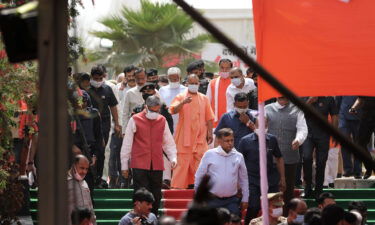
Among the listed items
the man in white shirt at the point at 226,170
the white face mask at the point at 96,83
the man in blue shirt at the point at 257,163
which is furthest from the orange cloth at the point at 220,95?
the man in white shirt at the point at 226,170

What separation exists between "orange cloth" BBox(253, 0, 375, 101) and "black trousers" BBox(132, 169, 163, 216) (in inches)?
177

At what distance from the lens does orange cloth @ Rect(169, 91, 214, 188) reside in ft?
55.8

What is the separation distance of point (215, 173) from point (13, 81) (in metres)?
3.76

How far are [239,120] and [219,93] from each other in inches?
91.0

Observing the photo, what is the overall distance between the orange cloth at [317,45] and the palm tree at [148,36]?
30156 millimetres

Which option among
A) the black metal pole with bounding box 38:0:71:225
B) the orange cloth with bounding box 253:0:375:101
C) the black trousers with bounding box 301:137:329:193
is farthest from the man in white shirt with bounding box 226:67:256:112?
the black metal pole with bounding box 38:0:71:225

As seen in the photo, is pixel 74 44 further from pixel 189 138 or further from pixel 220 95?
pixel 220 95

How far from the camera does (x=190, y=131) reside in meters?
17.1

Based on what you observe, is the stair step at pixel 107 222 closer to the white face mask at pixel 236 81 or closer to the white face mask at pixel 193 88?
the white face mask at pixel 193 88

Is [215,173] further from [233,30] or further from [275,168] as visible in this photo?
[233,30]

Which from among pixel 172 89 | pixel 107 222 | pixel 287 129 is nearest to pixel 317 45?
pixel 287 129

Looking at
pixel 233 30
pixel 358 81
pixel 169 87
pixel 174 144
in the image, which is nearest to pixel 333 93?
pixel 358 81

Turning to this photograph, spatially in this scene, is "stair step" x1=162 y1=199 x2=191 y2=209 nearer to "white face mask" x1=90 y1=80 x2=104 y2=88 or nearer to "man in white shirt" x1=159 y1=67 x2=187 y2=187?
"man in white shirt" x1=159 y1=67 x2=187 y2=187

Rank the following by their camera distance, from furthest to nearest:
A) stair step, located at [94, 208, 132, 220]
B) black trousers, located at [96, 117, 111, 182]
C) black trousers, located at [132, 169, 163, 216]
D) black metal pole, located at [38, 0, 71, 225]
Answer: stair step, located at [94, 208, 132, 220] → black trousers, located at [96, 117, 111, 182] → black trousers, located at [132, 169, 163, 216] → black metal pole, located at [38, 0, 71, 225]
